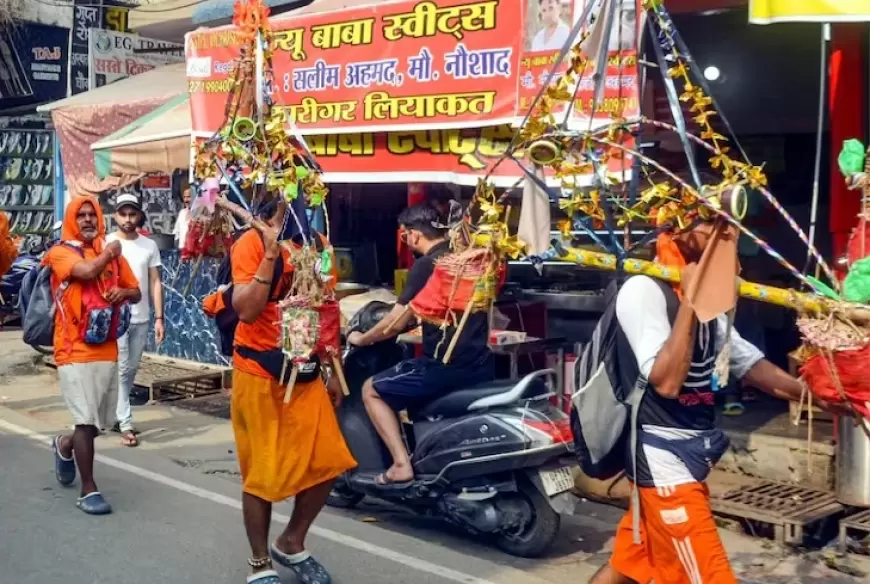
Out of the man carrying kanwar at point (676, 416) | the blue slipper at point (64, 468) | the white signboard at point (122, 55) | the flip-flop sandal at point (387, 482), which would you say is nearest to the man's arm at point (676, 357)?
the man carrying kanwar at point (676, 416)

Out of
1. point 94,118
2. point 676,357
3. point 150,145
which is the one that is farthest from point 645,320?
point 94,118

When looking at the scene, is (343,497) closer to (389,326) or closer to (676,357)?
(389,326)

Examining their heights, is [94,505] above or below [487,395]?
below

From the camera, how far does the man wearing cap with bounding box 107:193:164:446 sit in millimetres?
7801

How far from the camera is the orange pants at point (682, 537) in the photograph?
3.33 metres

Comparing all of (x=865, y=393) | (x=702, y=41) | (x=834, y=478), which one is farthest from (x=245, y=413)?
(x=702, y=41)

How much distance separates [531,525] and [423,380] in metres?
0.92

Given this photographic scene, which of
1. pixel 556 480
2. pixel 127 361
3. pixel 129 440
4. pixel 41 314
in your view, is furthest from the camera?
pixel 127 361

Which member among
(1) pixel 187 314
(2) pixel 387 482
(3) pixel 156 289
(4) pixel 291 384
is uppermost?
(3) pixel 156 289

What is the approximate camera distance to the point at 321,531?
5.76 meters

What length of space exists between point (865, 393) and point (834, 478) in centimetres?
325

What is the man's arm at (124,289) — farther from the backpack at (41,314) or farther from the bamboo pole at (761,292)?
the bamboo pole at (761,292)

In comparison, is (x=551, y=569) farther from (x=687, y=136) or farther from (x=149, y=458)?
(x=149, y=458)

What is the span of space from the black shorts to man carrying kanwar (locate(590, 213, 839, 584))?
7.09 feet
